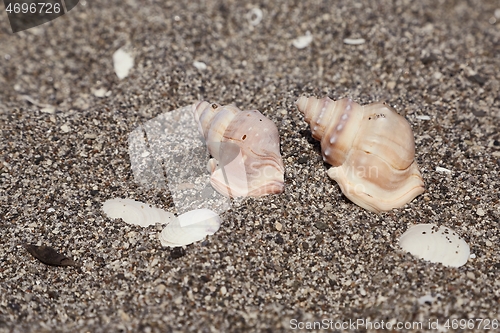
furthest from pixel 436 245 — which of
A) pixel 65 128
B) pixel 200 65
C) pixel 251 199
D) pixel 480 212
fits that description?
pixel 65 128

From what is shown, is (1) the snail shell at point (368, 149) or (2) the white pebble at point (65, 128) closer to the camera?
(1) the snail shell at point (368, 149)

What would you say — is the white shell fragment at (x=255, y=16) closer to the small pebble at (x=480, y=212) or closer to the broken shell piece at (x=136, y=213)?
the broken shell piece at (x=136, y=213)

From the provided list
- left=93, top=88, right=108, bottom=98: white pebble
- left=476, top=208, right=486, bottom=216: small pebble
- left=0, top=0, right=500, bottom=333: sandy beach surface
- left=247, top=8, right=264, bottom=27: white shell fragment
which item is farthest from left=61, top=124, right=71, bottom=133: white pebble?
left=476, top=208, right=486, bottom=216: small pebble

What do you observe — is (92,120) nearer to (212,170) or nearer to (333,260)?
(212,170)

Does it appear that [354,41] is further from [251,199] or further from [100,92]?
[100,92]

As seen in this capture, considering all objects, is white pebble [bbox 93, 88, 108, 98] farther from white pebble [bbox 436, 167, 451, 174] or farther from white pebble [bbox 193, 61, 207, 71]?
white pebble [bbox 436, 167, 451, 174]

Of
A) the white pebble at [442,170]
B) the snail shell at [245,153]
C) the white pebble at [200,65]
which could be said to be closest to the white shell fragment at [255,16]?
the white pebble at [200,65]
